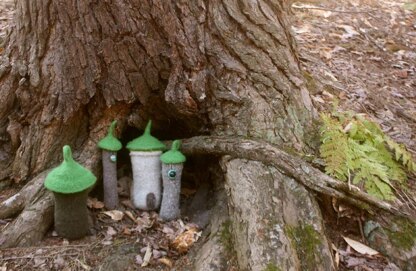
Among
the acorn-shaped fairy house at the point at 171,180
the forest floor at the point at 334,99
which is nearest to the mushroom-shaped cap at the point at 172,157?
the acorn-shaped fairy house at the point at 171,180

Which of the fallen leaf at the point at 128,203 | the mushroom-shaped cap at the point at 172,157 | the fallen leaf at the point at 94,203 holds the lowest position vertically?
the fallen leaf at the point at 128,203

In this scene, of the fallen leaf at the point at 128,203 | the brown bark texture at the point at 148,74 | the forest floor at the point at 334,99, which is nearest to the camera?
the forest floor at the point at 334,99

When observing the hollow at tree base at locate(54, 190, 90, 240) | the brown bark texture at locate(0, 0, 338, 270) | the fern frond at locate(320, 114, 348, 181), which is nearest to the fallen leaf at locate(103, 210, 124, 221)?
the hollow at tree base at locate(54, 190, 90, 240)

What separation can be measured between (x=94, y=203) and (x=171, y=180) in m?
0.73

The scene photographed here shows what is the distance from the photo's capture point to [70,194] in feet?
10.2

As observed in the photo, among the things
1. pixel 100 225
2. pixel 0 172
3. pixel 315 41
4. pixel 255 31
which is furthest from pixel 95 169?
pixel 315 41

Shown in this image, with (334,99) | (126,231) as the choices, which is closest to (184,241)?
(126,231)

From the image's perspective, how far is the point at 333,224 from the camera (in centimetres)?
320

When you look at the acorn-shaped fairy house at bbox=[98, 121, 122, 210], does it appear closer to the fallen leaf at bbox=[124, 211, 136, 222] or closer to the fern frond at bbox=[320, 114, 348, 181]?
the fallen leaf at bbox=[124, 211, 136, 222]

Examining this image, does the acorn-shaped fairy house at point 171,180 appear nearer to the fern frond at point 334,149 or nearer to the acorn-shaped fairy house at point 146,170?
the acorn-shaped fairy house at point 146,170

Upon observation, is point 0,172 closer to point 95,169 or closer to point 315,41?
point 95,169

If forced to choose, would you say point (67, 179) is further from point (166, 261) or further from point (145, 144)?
point (166, 261)

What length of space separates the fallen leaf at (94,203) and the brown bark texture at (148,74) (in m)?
0.29

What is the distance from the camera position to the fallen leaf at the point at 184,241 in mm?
3240
